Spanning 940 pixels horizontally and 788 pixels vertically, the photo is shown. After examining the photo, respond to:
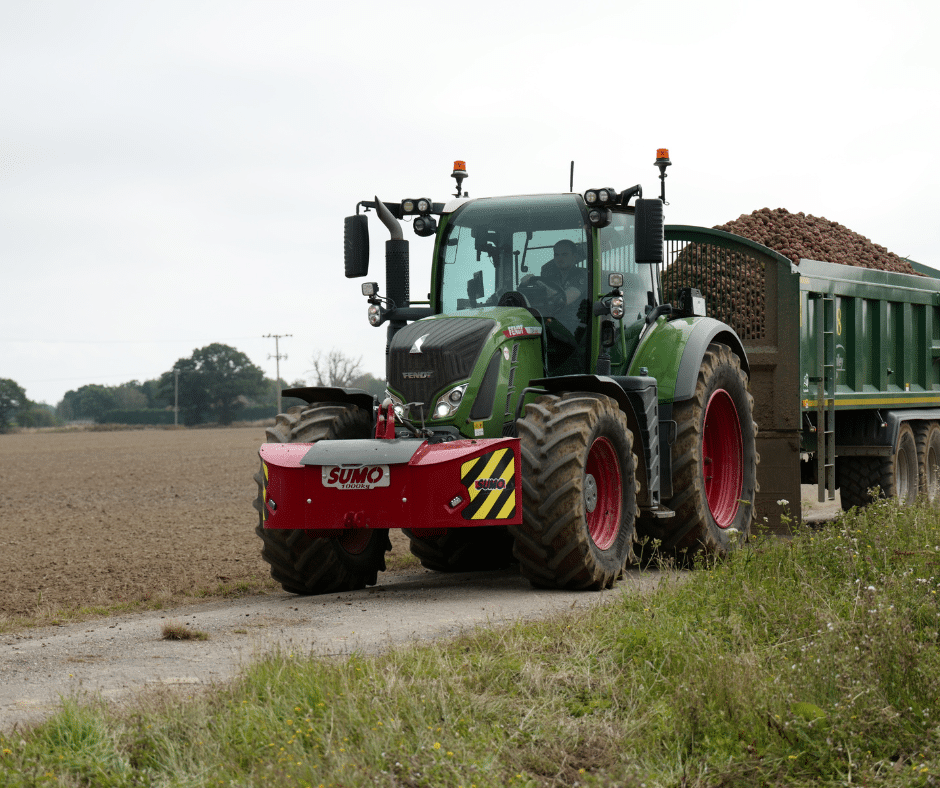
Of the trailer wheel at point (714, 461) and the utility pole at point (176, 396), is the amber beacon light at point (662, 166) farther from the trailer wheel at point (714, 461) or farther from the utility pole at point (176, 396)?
the utility pole at point (176, 396)

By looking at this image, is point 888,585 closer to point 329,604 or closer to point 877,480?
point 329,604

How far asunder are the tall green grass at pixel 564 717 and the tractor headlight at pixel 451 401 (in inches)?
104

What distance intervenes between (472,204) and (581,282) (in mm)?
1165

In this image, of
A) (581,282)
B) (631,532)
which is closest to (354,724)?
(631,532)

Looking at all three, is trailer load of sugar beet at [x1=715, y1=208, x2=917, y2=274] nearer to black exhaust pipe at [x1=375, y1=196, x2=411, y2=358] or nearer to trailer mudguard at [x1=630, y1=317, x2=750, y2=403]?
trailer mudguard at [x1=630, y1=317, x2=750, y2=403]

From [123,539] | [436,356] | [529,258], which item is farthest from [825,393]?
[123,539]

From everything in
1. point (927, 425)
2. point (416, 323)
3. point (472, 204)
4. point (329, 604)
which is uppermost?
point (472, 204)

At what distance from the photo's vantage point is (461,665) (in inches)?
207

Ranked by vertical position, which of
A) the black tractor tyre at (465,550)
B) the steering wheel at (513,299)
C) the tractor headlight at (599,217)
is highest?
the tractor headlight at (599,217)

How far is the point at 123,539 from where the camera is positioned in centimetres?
1352

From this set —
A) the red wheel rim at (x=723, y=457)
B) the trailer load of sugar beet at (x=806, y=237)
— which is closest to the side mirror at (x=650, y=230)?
the red wheel rim at (x=723, y=457)

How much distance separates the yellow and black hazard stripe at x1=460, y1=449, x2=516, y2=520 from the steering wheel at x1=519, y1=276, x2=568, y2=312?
1.86 meters

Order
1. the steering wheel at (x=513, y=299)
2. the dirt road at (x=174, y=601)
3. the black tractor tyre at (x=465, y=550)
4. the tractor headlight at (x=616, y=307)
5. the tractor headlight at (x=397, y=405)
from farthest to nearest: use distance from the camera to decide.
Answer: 1. the black tractor tyre at (x=465, y=550)
2. the steering wheel at (x=513, y=299)
3. the tractor headlight at (x=616, y=307)
4. the tractor headlight at (x=397, y=405)
5. the dirt road at (x=174, y=601)

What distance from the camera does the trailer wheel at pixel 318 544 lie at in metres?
8.57
